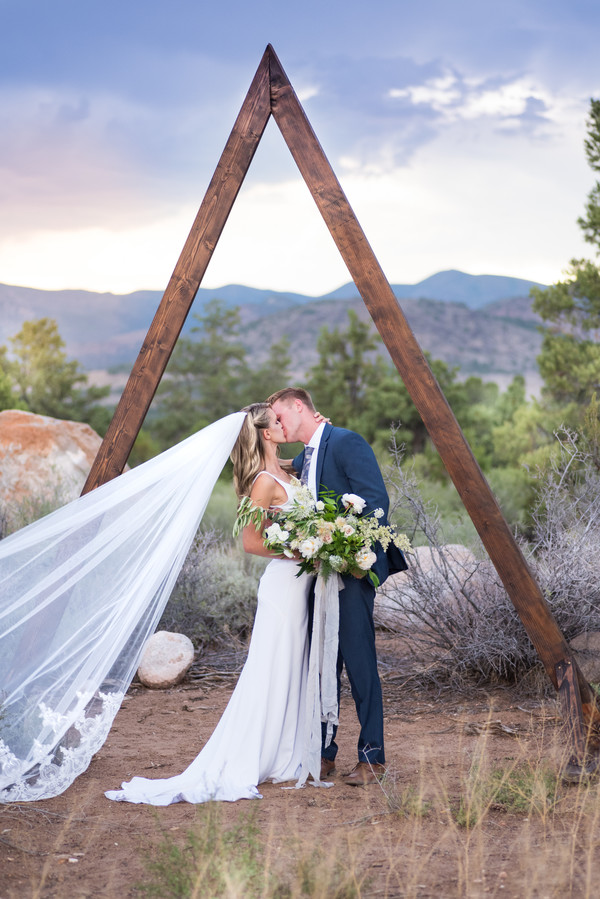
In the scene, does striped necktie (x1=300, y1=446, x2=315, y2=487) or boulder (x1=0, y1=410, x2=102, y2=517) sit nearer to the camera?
striped necktie (x1=300, y1=446, x2=315, y2=487)

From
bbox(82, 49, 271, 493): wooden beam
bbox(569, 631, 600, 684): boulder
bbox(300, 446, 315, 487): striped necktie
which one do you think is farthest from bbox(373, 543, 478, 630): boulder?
bbox(82, 49, 271, 493): wooden beam

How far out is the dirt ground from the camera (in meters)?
2.87

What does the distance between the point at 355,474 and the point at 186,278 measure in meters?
1.33

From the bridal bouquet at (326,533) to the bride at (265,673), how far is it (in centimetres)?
12

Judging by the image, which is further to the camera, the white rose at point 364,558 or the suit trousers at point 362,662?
the suit trousers at point 362,662

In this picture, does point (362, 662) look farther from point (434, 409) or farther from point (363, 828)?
point (434, 409)

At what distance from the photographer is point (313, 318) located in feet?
199

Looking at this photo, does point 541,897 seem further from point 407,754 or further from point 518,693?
point 518,693

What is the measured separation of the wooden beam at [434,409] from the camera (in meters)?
3.96

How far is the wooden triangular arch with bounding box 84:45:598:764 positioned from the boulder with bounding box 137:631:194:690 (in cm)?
252

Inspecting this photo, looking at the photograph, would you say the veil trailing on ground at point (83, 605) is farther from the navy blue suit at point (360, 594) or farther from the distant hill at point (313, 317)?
the distant hill at point (313, 317)

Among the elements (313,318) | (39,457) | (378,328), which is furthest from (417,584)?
(313,318)

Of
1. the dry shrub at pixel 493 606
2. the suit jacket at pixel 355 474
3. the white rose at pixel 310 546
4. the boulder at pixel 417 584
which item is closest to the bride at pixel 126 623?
the suit jacket at pixel 355 474

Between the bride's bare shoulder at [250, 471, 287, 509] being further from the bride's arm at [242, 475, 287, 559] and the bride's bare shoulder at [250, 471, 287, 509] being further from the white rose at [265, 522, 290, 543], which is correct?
the white rose at [265, 522, 290, 543]
